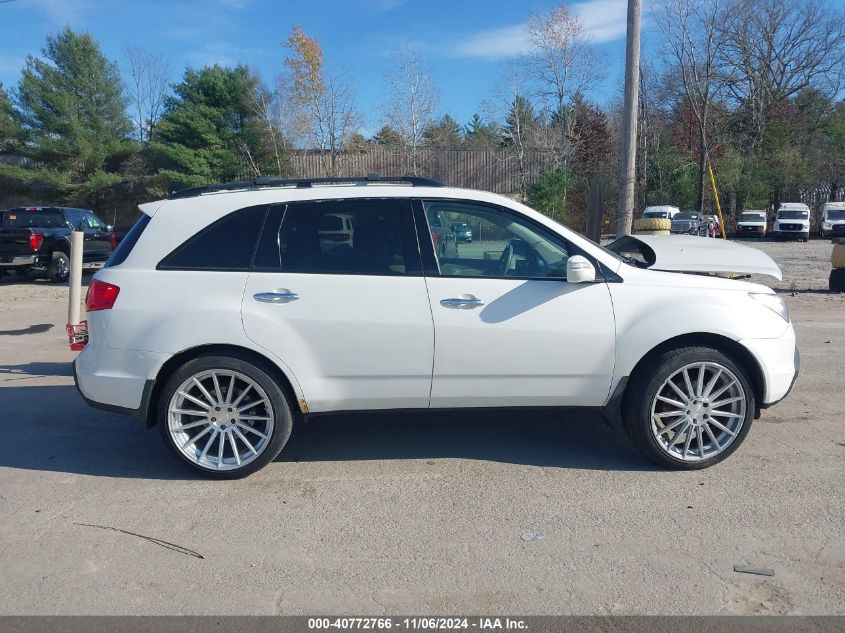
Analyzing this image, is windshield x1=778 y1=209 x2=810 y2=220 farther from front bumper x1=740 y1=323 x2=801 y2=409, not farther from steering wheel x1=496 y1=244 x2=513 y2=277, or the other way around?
steering wheel x1=496 y1=244 x2=513 y2=277

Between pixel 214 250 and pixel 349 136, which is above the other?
pixel 349 136

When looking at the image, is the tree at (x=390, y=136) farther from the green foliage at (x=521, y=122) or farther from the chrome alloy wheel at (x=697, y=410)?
the chrome alloy wheel at (x=697, y=410)

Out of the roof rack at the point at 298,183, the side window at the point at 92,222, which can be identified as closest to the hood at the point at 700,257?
the roof rack at the point at 298,183

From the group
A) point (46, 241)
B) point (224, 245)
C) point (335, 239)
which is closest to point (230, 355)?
point (224, 245)

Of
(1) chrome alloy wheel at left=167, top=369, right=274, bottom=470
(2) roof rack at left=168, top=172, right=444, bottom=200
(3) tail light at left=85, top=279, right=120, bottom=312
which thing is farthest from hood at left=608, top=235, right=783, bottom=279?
(3) tail light at left=85, top=279, right=120, bottom=312

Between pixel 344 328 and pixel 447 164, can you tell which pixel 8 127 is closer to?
pixel 447 164

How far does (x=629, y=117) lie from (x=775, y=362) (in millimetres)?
7671

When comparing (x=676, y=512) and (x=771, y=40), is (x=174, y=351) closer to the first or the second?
(x=676, y=512)

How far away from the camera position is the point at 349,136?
37344 millimetres

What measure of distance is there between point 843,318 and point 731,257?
6.50m

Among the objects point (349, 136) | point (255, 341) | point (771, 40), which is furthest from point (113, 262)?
point (771, 40)

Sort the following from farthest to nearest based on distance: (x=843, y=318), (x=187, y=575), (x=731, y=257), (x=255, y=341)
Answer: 1. (x=843, y=318)
2. (x=731, y=257)
3. (x=255, y=341)
4. (x=187, y=575)

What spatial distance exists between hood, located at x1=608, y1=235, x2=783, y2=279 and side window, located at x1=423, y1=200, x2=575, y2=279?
768mm

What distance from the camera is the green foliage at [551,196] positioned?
66.7ft
